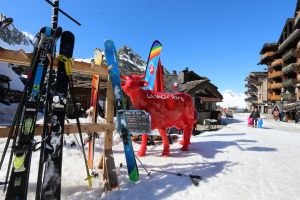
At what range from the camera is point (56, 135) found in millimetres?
4215

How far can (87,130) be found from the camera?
4977mm

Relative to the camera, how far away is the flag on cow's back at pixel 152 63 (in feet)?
26.8

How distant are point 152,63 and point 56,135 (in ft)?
15.6

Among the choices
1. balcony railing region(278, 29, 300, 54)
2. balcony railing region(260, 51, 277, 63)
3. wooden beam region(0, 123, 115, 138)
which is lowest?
wooden beam region(0, 123, 115, 138)

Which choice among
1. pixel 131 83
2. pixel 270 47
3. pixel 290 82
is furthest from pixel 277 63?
pixel 131 83

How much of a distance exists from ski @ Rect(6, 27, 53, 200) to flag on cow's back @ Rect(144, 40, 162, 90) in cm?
430

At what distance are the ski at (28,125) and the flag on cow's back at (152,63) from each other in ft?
14.1

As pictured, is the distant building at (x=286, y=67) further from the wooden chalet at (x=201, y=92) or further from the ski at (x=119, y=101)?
the ski at (x=119, y=101)

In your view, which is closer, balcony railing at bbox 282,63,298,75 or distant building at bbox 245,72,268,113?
balcony railing at bbox 282,63,298,75

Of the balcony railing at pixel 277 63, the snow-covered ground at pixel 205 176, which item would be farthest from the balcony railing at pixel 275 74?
the snow-covered ground at pixel 205 176

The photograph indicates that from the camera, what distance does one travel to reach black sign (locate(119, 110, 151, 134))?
6320mm

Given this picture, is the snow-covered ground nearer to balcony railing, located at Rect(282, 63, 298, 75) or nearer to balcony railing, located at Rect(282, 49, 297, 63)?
balcony railing, located at Rect(282, 63, 298, 75)

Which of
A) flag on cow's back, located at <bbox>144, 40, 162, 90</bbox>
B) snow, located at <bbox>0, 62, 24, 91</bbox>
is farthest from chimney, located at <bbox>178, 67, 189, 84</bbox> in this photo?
flag on cow's back, located at <bbox>144, 40, 162, 90</bbox>

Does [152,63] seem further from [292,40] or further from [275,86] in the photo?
[275,86]
